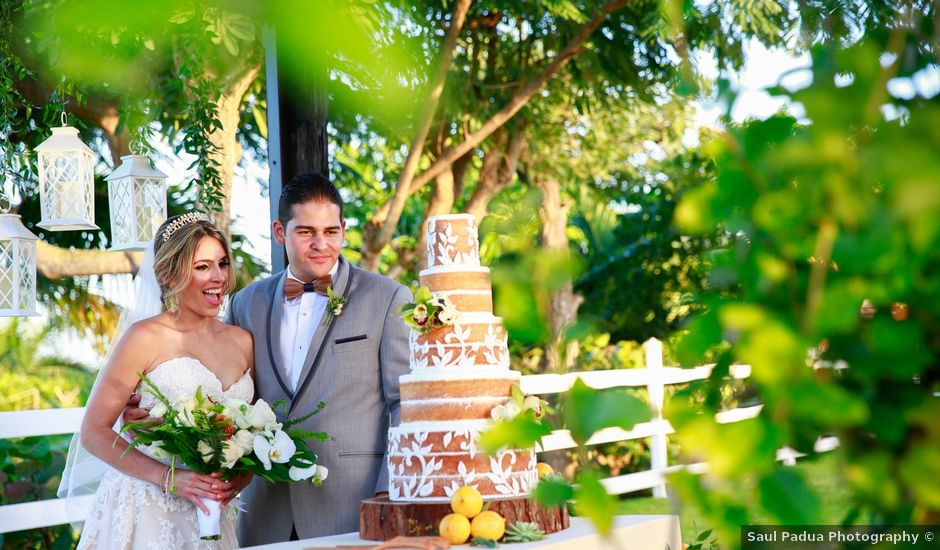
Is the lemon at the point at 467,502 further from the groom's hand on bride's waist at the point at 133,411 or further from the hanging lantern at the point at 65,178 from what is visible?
the hanging lantern at the point at 65,178

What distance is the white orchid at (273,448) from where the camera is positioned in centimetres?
350

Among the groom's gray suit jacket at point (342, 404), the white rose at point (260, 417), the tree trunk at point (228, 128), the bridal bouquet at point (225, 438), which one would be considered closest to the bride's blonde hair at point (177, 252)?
the groom's gray suit jacket at point (342, 404)

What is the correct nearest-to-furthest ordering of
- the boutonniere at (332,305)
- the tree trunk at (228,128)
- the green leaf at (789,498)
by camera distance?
1. the green leaf at (789,498)
2. the boutonniere at (332,305)
3. the tree trunk at (228,128)

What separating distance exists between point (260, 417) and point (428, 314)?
2.17 ft

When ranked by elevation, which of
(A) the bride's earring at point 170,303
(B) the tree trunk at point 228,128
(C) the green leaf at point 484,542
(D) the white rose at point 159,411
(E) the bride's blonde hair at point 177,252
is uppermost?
(B) the tree trunk at point 228,128

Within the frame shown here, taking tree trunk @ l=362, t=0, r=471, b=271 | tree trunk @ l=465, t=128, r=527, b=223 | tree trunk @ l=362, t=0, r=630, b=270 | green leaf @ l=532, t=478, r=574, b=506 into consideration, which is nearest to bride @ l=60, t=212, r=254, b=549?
green leaf @ l=532, t=478, r=574, b=506

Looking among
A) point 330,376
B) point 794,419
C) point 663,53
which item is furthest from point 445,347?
point 663,53

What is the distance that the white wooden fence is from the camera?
5988 mm

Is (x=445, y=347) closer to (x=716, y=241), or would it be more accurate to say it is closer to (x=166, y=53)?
(x=166, y=53)

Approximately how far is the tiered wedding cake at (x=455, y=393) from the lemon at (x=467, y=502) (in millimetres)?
176

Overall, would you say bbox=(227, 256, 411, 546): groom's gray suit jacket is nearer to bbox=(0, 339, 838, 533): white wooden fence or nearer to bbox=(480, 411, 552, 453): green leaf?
bbox=(0, 339, 838, 533): white wooden fence

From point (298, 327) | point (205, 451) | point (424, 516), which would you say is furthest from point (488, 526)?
point (298, 327)

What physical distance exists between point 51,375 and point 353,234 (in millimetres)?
9206

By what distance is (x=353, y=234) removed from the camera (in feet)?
78.2
